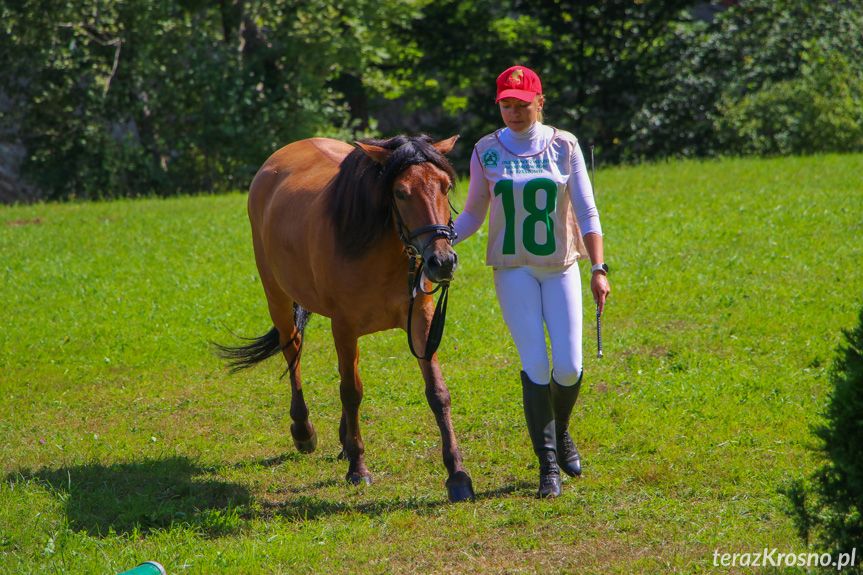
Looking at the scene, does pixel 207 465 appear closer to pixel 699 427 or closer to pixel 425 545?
pixel 425 545

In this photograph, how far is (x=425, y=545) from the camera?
4047 millimetres

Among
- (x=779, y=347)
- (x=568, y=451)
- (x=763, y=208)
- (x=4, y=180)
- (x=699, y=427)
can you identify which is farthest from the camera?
(x=4, y=180)

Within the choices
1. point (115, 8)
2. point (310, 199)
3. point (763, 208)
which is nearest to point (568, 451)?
point (310, 199)

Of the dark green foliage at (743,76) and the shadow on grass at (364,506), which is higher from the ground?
the dark green foliage at (743,76)

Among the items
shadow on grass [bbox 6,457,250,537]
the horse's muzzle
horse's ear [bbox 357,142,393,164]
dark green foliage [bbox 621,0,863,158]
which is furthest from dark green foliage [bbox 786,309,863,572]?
dark green foliage [bbox 621,0,863,158]

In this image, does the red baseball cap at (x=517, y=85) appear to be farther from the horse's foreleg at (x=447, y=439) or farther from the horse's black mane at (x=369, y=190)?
the horse's foreleg at (x=447, y=439)

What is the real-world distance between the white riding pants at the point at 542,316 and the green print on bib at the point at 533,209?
138 millimetres

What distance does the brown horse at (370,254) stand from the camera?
4.32 meters

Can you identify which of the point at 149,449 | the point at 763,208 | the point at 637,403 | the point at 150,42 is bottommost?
the point at 149,449

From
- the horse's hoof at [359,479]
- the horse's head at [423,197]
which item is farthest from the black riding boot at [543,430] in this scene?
the horse's hoof at [359,479]

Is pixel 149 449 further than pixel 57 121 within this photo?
No

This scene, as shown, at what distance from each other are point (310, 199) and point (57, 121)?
1499 cm

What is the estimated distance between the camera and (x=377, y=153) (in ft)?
14.8

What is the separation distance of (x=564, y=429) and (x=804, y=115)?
1552 centimetres
